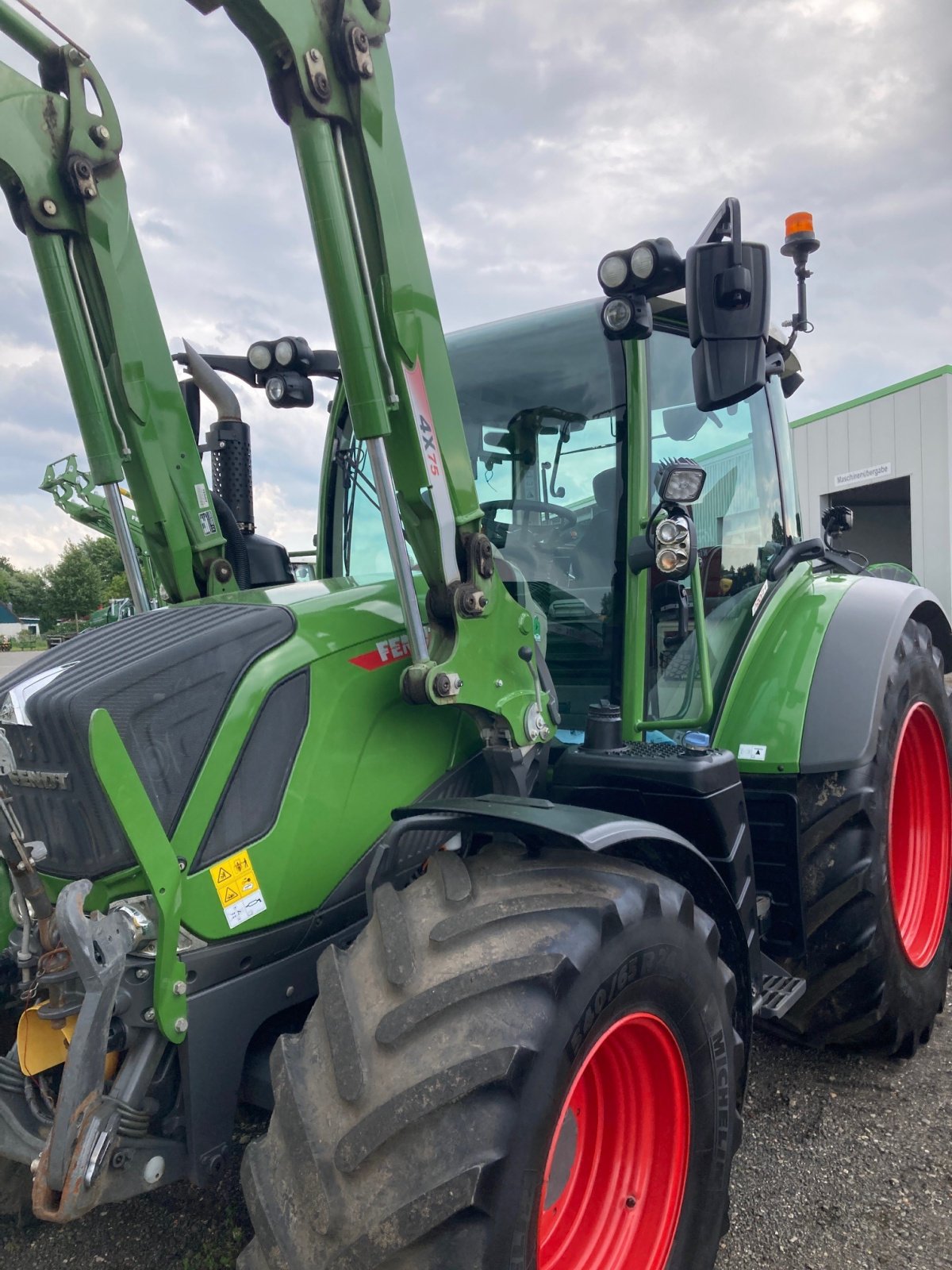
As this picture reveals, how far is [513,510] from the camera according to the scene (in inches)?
103

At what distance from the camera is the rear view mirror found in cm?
198

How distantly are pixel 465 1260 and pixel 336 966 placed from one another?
1.56 ft

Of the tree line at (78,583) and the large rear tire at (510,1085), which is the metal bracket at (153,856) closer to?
the large rear tire at (510,1085)

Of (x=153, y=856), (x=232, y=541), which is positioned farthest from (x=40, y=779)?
(x=232, y=541)

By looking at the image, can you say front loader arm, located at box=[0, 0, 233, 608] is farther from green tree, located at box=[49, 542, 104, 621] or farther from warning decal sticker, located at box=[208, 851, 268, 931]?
green tree, located at box=[49, 542, 104, 621]

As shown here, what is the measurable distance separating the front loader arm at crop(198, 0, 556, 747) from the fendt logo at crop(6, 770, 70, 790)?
0.68 metres

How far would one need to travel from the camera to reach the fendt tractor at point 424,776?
1491mm

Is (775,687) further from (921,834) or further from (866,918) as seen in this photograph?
(921,834)

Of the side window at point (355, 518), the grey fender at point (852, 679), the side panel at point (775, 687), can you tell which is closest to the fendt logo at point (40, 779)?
the side window at point (355, 518)

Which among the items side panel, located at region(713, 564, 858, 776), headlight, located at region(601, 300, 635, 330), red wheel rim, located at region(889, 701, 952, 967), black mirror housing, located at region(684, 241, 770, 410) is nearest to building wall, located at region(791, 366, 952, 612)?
red wheel rim, located at region(889, 701, 952, 967)

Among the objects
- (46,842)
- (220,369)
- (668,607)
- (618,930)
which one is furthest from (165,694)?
(220,369)

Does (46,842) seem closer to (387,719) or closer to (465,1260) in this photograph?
(387,719)

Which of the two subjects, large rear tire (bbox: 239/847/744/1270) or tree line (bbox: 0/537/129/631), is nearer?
large rear tire (bbox: 239/847/744/1270)

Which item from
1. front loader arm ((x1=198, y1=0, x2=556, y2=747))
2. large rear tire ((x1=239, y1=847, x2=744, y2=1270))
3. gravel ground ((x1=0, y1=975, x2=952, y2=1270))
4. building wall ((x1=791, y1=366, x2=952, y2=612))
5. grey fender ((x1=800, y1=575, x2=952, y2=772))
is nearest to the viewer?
large rear tire ((x1=239, y1=847, x2=744, y2=1270))
